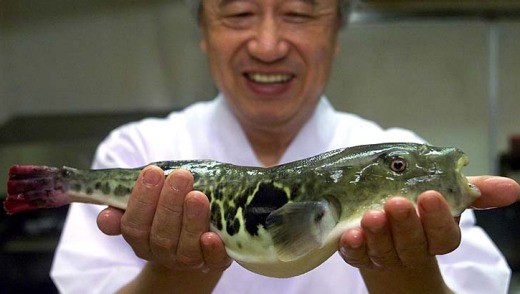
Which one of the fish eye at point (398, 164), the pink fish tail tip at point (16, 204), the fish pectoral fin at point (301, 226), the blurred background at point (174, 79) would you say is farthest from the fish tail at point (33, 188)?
the blurred background at point (174, 79)

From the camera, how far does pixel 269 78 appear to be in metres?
1.06

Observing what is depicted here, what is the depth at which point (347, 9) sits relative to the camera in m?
1.14

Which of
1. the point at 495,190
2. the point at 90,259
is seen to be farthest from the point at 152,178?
the point at 90,259

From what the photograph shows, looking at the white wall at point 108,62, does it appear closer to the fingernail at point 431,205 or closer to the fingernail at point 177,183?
the fingernail at point 177,183

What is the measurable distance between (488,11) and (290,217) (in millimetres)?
1510

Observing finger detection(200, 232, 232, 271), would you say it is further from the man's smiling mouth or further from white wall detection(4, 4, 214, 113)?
white wall detection(4, 4, 214, 113)

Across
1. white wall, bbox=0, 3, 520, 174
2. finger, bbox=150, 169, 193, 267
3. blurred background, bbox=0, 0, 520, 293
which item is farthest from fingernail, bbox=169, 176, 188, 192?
white wall, bbox=0, 3, 520, 174

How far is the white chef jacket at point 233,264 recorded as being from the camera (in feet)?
3.62

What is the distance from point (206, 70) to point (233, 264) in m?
1.15

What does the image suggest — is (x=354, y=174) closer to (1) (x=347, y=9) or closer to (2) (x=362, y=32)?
(1) (x=347, y=9)

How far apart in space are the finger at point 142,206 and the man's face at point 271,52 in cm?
38

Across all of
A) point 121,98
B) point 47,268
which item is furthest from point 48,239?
point 121,98

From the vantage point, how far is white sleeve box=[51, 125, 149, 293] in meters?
1.11

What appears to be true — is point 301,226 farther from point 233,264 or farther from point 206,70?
point 206,70
